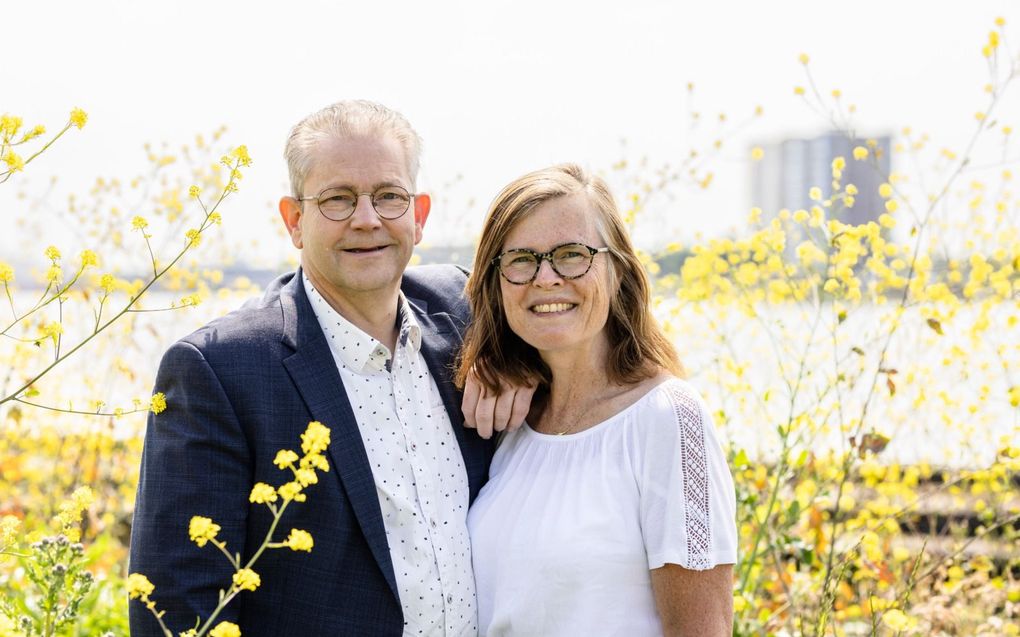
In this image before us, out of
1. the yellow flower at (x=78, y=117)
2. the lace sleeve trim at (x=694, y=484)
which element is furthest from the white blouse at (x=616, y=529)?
the yellow flower at (x=78, y=117)

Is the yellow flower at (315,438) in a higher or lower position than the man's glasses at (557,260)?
lower

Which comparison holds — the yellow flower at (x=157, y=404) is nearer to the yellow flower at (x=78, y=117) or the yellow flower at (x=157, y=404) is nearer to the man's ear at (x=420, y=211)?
the yellow flower at (x=78, y=117)

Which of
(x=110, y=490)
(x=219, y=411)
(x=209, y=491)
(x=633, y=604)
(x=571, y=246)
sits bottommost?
(x=110, y=490)

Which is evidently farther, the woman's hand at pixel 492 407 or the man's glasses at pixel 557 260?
the woman's hand at pixel 492 407

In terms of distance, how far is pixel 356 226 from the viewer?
235 centimetres

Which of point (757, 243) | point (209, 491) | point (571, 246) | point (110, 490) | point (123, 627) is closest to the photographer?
point (209, 491)

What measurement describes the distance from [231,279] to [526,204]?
11.2 feet

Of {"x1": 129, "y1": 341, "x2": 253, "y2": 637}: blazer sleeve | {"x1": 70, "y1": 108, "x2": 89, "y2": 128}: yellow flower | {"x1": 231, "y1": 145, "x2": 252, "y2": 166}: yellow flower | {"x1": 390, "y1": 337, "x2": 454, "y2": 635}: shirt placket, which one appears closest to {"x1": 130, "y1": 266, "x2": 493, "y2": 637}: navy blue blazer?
{"x1": 129, "y1": 341, "x2": 253, "y2": 637}: blazer sleeve

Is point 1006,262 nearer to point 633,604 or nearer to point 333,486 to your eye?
point 633,604

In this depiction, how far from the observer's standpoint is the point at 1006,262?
4121 millimetres

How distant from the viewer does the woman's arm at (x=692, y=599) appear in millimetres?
2086

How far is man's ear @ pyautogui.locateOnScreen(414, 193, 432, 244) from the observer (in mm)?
2561

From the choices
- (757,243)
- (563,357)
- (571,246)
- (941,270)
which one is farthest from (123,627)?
(941,270)

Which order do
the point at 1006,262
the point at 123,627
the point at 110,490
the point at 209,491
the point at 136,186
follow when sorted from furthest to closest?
the point at 110,490
the point at 136,186
the point at 1006,262
the point at 123,627
the point at 209,491
